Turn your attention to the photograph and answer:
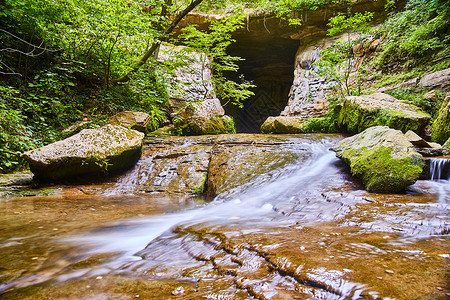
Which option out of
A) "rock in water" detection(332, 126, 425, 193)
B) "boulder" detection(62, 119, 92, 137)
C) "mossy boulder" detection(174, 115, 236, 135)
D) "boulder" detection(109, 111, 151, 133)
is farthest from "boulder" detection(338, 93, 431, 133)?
"boulder" detection(62, 119, 92, 137)

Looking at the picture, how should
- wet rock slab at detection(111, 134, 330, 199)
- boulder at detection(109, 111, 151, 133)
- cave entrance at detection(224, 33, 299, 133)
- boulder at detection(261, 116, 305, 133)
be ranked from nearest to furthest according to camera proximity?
wet rock slab at detection(111, 134, 330, 199), boulder at detection(109, 111, 151, 133), boulder at detection(261, 116, 305, 133), cave entrance at detection(224, 33, 299, 133)

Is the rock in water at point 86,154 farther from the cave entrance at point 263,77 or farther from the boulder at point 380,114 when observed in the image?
the cave entrance at point 263,77

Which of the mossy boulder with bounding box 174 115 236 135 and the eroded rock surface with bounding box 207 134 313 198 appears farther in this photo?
the mossy boulder with bounding box 174 115 236 135

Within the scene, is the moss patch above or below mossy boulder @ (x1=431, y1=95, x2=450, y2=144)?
below

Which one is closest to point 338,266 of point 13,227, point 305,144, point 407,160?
point 407,160

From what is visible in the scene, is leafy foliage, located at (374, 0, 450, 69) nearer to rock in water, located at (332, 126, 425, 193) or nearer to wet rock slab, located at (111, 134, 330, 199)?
wet rock slab, located at (111, 134, 330, 199)

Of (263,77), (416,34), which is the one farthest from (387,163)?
(263,77)

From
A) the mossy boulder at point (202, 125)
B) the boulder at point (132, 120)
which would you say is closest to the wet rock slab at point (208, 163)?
the boulder at point (132, 120)

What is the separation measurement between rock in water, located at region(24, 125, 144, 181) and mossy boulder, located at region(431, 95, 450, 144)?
652 centimetres

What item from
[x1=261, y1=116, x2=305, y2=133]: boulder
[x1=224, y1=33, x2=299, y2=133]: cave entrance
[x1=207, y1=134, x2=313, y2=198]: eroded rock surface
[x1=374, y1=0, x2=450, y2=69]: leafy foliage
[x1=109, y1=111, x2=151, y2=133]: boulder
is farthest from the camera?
[x1=224, y1=33, x2=299, y2=133]: cave entrance

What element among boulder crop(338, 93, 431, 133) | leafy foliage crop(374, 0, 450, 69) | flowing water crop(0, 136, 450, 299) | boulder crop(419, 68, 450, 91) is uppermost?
leafy foliage crop(374, 0, 450, 69)

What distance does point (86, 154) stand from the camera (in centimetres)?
454

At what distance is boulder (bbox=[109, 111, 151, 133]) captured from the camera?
6333 mm

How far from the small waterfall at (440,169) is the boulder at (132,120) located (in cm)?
650
